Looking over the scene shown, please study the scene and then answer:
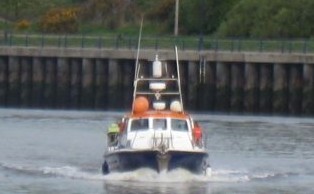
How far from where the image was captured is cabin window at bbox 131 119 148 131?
1998 inches

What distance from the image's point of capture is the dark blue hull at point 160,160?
49.3 meters

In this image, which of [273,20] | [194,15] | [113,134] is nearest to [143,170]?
[113,134]

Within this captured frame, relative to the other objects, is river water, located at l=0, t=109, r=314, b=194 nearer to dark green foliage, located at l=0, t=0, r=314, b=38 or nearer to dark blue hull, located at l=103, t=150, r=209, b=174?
dark blue hull, located at l=103, t=150, r=209, b=174

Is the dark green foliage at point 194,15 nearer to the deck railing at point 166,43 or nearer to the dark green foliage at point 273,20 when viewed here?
the dark green foliage at point 273,20

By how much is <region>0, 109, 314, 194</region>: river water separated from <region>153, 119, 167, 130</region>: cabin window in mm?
1372

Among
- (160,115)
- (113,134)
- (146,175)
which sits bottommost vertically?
(146,175)

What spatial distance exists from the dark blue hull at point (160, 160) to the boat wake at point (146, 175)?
0.55ft

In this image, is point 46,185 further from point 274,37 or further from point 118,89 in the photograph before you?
point 274,37

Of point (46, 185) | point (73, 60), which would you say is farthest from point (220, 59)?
point (46, 185)

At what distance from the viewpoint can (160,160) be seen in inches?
1943

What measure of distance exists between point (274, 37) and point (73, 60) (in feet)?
44.3

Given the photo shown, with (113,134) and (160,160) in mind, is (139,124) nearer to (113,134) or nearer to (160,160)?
(113,134)

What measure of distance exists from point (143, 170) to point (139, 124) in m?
1.64

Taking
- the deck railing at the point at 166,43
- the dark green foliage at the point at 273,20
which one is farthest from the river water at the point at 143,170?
the dark green foliage at the point at 273,20
